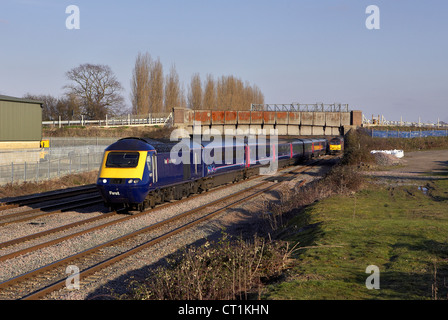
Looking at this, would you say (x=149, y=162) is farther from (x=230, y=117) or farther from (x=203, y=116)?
(x=230, y=117)

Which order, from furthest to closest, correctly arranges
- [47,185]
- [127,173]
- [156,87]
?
[156,87] → [47,185] → [127,173]

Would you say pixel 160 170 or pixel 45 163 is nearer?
pixel 160 170

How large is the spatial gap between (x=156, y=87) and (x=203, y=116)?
836 inches

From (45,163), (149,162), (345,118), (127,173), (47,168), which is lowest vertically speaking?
(47,168)

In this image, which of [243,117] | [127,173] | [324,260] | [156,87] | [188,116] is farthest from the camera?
[156,87]

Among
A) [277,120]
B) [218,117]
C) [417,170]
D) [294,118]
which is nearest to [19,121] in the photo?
[218,117]

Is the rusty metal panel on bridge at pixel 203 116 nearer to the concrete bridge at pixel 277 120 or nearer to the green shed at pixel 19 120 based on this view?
the concrete bridge at pixel 277 120

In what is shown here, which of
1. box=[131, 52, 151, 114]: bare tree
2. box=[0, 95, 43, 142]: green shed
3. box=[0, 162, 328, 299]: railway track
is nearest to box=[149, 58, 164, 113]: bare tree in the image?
box=[131, 52, 151, 114]: bare tree

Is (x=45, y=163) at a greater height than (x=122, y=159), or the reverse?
(x=122, y=159)

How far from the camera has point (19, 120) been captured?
1480 inches

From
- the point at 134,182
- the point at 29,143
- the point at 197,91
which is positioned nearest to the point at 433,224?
the point at 134,182

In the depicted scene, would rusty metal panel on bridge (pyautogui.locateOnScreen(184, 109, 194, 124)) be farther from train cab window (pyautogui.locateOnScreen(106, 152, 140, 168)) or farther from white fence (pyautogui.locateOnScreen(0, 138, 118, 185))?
train cab window (pyautogui.locateOnScreen(106, 152, 140, 168))
